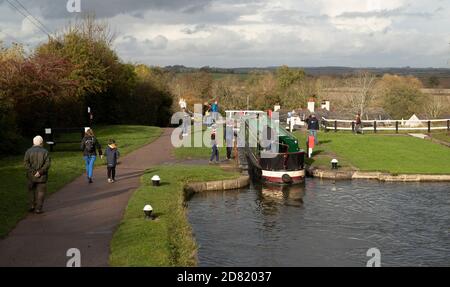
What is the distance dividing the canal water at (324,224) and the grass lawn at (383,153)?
2.69 m

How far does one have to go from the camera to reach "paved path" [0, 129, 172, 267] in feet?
39.4

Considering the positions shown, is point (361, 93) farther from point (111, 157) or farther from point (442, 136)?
point (111, 157)

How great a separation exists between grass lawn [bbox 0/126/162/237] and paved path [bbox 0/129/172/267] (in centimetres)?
38

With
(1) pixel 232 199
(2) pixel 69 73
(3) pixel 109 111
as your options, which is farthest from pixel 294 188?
(3) pixel 109 111

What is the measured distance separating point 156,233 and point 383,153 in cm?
2037

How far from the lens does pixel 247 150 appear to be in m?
30.3

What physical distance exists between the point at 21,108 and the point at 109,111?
22873 mm

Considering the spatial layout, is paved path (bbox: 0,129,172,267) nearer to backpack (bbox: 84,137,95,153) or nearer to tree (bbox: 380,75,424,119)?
backpack (bbox: 84,137,95,153)

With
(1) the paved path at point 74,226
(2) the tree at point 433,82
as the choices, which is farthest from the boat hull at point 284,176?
(2) the tree at point 433,82

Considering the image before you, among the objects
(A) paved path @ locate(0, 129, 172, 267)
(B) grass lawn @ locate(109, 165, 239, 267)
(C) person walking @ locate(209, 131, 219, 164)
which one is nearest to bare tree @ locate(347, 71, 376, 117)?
(C) person walking @ locate(209, 131, 219, 164)

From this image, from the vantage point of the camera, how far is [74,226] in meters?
14.7

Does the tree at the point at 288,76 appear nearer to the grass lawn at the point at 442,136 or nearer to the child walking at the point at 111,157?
the grass lawn at the point at 442,136

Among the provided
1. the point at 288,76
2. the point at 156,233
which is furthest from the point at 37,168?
the point at 288,76

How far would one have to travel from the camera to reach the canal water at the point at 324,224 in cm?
1464
